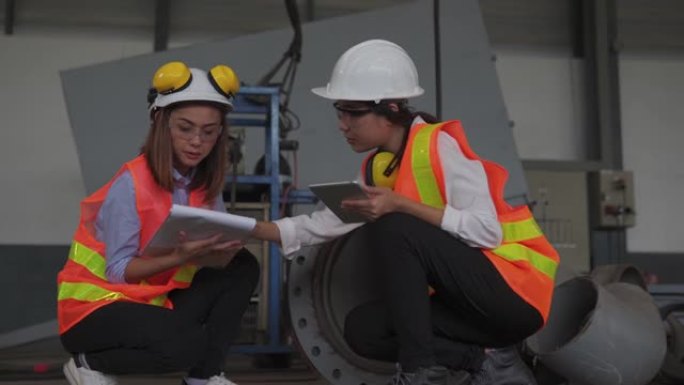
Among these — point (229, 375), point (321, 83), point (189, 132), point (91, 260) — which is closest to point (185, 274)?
point (91, 260)

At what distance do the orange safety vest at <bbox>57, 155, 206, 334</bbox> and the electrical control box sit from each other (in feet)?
13.6

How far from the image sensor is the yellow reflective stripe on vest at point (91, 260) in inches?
62.7

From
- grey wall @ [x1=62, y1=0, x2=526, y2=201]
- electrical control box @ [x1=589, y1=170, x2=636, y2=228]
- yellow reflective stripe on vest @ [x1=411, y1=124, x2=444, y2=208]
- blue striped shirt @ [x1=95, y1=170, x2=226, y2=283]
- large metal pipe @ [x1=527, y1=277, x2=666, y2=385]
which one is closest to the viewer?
blue striped shirt @ [x1=95, y1=170, x2=226, y2=283]

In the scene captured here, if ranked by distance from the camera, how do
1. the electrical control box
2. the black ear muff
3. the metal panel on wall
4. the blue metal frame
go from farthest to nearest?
1. the electrical control box
2. the metal panel on wall
3. the blue metal frame
4. the black ear muff

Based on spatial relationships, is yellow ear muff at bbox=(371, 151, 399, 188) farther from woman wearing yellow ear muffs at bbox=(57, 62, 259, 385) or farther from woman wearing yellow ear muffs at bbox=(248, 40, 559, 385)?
woman wearing yellow ear muffs at bbox=(57, 62, 259, 385)

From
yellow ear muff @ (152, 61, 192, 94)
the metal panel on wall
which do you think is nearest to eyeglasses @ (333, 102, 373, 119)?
yellow ear muff @ (152, 61, 192, 94)

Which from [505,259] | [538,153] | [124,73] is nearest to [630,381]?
[505,259]

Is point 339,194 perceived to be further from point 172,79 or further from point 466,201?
point 172,79

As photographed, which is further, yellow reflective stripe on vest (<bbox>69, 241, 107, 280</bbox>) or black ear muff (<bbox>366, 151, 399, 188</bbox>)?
black ear muff (<bbox>366, 151, 399, 188</bbox>)

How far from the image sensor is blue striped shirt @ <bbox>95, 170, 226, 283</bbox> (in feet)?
5.07

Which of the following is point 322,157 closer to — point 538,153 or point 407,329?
point 538,153

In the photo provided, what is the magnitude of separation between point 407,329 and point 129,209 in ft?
1.90

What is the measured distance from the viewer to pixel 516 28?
18.7ft

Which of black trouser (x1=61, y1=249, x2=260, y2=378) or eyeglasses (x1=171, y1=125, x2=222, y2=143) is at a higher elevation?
eyeglasses (x1=171, y1=125, x2=222, y2=143)
